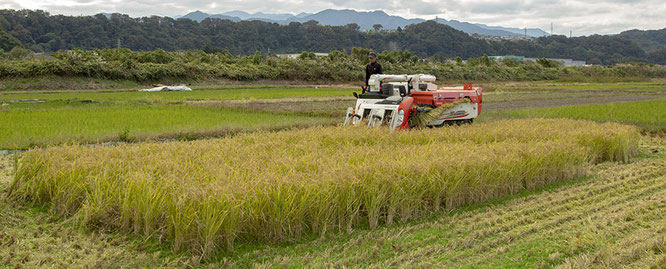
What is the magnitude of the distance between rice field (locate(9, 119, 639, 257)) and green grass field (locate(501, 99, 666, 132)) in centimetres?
806

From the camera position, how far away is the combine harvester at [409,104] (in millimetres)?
9031

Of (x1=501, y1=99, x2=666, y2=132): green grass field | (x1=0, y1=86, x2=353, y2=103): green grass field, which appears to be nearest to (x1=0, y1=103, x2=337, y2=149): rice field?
(x1=0, y1=86, x2=353, y2=103): green grass field

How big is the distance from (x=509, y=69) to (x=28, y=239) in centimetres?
4738

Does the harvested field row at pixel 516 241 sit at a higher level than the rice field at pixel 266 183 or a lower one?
lower

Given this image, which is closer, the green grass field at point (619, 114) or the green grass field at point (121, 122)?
the green grass field at point (121, 122)

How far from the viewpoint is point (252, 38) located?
65.2 metres

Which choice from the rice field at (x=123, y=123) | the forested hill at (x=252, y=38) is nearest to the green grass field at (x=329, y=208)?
the rice field at (x=123, y=123)

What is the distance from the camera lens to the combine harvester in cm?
903

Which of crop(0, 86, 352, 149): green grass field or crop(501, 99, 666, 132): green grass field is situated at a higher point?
crop(0, 86, 352, 149): green grass field

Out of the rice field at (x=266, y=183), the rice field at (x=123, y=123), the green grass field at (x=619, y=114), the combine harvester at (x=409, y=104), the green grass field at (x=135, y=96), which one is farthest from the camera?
the green grass field at (x=135, y=96)

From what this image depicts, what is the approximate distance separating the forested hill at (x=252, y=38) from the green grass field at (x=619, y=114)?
129 ft

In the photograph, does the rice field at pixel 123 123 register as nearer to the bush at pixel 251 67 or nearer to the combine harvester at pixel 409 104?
the combine harvester at pixel 409 104

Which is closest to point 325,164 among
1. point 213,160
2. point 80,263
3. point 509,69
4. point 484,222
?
point 213,160

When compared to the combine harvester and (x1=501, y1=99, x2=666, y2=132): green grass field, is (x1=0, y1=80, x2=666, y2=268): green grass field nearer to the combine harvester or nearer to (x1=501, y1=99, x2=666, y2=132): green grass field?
the combine harvester
